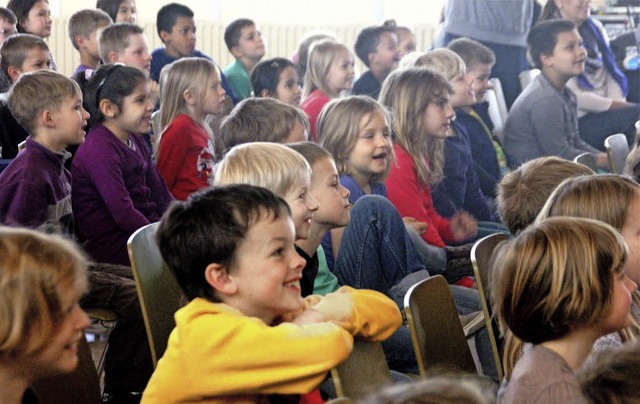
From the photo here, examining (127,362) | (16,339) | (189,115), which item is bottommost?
(127,362)

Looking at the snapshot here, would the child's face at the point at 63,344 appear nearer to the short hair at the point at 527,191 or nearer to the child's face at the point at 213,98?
the short hair at the point at 527,191

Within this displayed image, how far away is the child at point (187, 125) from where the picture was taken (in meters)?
4.37

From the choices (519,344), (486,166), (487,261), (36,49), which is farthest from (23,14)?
(519,344)

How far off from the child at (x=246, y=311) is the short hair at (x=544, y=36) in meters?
3.99

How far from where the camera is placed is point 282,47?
8617 millimetres

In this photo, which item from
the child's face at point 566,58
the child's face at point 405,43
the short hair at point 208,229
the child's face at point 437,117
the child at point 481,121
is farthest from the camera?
the child's face at point 405,43

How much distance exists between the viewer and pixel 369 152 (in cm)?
368

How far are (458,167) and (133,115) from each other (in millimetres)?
1453

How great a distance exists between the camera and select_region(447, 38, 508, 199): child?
509 centimetres

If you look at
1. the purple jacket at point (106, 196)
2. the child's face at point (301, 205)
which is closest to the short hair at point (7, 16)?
the purple jacket at point (106, 196)

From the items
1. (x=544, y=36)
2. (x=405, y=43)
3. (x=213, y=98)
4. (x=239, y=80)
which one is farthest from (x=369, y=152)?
(x=405, y=43)

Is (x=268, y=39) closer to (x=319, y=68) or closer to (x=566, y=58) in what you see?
(x=319, y=68)

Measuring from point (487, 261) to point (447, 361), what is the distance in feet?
1.52

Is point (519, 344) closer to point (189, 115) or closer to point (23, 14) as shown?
point (189, 115)
